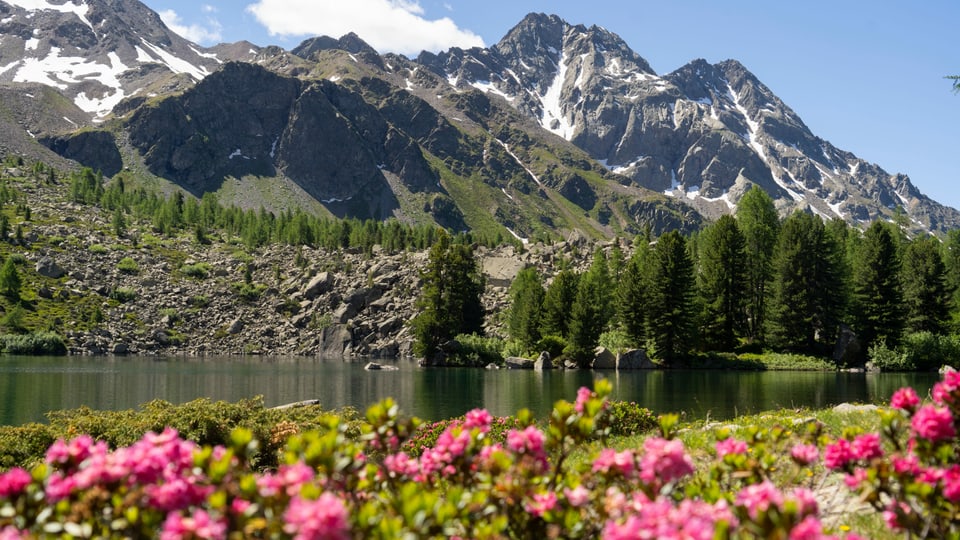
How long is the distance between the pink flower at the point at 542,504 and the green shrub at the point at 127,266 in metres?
167

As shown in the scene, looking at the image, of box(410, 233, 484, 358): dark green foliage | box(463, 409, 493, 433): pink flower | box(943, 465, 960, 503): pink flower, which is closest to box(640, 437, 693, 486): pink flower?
box(463, 409, 493, 433): pink flower

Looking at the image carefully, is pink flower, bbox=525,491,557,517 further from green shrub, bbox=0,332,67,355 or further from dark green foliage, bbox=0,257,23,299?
dark green foliage, bbox=0,257,23,299

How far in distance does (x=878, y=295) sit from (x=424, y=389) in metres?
60.7

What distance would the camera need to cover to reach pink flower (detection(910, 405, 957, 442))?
6.99 m

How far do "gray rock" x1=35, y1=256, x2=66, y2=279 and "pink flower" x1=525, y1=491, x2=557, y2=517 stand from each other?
162 m

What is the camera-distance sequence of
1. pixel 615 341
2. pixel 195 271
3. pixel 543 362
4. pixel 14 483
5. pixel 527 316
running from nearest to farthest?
pixel 14 483 < pixel 543 362 < pixel 615 341 < pixel 527 316 < pixel 195 271

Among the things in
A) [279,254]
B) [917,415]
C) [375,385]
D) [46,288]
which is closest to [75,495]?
[917,415]

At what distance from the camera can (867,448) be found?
23.7 ft

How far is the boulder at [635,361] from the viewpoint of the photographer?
81562 millimetres

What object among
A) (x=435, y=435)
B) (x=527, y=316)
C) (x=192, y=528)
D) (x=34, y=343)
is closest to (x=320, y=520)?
(x=192, y=528)

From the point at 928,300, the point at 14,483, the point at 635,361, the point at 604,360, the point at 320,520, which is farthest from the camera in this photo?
the point at 604,360

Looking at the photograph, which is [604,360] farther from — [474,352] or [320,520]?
[320,520]

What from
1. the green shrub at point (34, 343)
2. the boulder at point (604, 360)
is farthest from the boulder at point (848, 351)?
the green shrub at point (34, 343)

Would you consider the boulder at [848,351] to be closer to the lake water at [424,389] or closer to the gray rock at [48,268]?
the lake water at [424,389]
